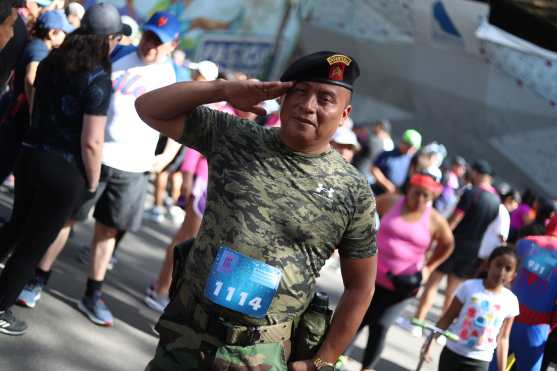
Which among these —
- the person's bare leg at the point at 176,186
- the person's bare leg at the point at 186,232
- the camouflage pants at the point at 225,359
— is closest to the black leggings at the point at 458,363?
the person's bare leg at the point at 186,232

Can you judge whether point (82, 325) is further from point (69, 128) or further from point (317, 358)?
point (317, 358)

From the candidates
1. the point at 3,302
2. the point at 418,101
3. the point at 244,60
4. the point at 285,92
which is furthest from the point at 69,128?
the point at 418,101

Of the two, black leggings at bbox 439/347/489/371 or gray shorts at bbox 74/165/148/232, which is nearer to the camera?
black leggings at bbox 439/347/489/371

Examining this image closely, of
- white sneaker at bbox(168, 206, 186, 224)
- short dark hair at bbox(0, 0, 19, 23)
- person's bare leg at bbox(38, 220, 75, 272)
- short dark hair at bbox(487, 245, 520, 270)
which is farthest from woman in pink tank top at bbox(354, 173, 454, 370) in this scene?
white sneaker at bbox(168, 206, 186, 224)

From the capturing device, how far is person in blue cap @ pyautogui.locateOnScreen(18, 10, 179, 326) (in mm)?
6133

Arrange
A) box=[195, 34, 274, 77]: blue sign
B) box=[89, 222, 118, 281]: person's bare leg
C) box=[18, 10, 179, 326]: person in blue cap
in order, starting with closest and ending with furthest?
box=[18, 10, 179, 326]: person in blue cap, box=[89, 222, 118, 281]: person's bare leg, box=[195, 34, 274, 77]: blue sign

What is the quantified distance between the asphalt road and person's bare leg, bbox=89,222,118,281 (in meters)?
0.35

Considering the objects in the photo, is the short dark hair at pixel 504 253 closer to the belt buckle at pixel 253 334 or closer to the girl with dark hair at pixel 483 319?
the girl with dark hair at pixel 483 319

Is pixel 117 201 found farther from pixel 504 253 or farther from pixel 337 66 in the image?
pixel 337 66

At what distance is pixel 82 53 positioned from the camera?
5453 mm

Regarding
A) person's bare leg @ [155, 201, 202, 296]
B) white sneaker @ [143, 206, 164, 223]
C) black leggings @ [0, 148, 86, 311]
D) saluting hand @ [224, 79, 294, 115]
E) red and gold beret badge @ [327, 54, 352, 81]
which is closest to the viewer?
saluting hand @ [224, 79, 294, 115]

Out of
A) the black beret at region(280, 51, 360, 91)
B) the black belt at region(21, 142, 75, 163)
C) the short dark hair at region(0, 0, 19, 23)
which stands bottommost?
the black belt at region(21, 142, 75, 163)

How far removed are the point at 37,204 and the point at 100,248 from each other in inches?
40.1

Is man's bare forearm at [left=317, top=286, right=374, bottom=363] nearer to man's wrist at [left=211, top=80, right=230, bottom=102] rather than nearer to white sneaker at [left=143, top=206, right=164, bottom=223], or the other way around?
man's wrist at [left=211, top=80, right=230, bottom=102]
